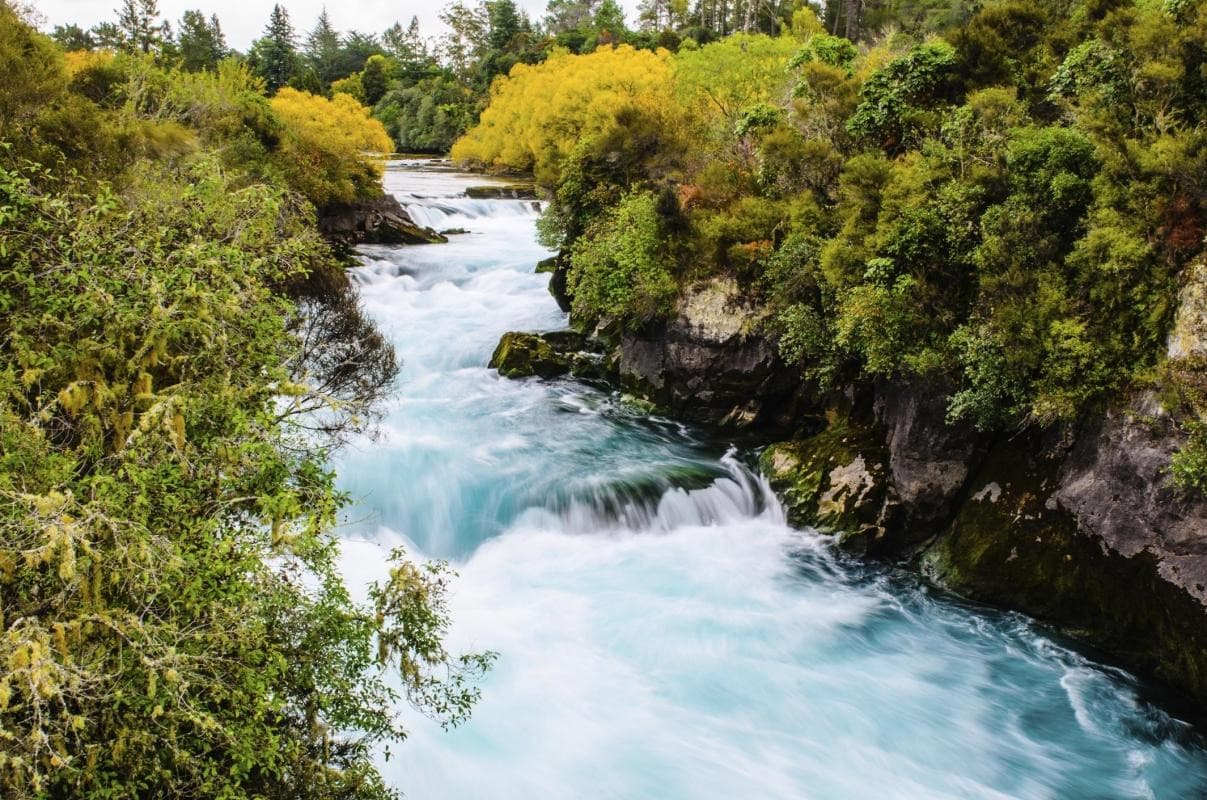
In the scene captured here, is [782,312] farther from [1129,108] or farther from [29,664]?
[29,664]

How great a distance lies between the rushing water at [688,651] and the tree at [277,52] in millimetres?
73411

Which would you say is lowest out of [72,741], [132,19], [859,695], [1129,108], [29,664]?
[859,695]

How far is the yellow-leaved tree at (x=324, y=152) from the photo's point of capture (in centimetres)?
2905

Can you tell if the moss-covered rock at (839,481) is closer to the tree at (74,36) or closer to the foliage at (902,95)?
the foliage at (902,95)

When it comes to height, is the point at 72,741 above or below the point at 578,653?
above

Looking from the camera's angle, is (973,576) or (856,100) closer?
(973,576)

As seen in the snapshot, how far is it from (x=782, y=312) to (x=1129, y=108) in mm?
6780

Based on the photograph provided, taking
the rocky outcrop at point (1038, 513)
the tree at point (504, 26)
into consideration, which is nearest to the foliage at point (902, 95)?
the rocky outcrop at point (1038, 513)

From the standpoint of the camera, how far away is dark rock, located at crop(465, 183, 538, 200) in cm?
4134

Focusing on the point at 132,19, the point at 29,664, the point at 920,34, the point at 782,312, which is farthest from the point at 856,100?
the point at 132,19

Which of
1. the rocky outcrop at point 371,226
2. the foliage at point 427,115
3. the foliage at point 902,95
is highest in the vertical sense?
the foliage at point 427,115

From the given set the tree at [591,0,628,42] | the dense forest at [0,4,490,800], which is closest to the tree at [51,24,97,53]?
the tree at [591,0,628,42]

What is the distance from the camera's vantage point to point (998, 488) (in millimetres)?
12398

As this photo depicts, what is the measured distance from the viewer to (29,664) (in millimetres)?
4402
